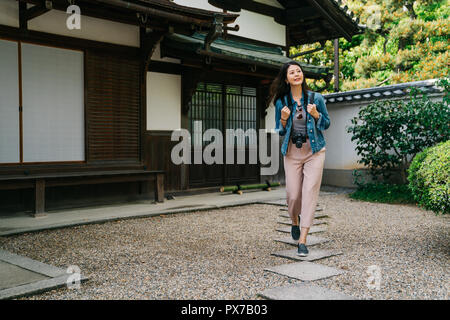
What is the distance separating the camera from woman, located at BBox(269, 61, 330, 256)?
14.0 ft

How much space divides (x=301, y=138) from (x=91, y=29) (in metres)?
5.07

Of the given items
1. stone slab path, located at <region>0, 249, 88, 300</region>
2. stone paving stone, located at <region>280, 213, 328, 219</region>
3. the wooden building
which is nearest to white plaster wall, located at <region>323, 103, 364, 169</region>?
the wooden building

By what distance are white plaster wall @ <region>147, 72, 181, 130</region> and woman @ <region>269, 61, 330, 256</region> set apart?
176 inches

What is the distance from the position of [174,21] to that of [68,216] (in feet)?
12.3

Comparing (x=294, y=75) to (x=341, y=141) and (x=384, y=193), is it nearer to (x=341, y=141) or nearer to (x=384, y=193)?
(x=384, y=193)

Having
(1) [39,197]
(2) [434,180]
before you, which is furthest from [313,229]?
(1) [39,197]

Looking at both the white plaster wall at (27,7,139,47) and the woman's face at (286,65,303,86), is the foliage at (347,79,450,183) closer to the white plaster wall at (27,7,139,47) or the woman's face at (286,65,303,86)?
the woman's face at (286,65,303,86)

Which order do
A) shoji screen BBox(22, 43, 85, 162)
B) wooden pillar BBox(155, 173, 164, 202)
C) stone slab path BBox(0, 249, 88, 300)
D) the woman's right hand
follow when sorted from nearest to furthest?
stone slab path BBox(0, 249, 88, 300)
the woman's right hand
shoji screen BBox(22, 43, 85, 162)
wooden pillar BBox(155, 173, 164, 202)

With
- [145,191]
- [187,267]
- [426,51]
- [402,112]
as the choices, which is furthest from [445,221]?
[426,51]

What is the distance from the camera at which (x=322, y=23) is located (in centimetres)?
1152

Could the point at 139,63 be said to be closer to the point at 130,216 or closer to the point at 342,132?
the point at 130,216

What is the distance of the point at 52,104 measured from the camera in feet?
23.3

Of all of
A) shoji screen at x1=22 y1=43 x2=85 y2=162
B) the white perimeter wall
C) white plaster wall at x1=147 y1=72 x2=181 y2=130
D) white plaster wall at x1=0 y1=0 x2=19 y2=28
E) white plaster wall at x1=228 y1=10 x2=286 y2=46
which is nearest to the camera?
white plaster wall at x1=0 y1=0 x2=19 y2=28

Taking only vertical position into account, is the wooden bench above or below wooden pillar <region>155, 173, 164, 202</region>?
above
